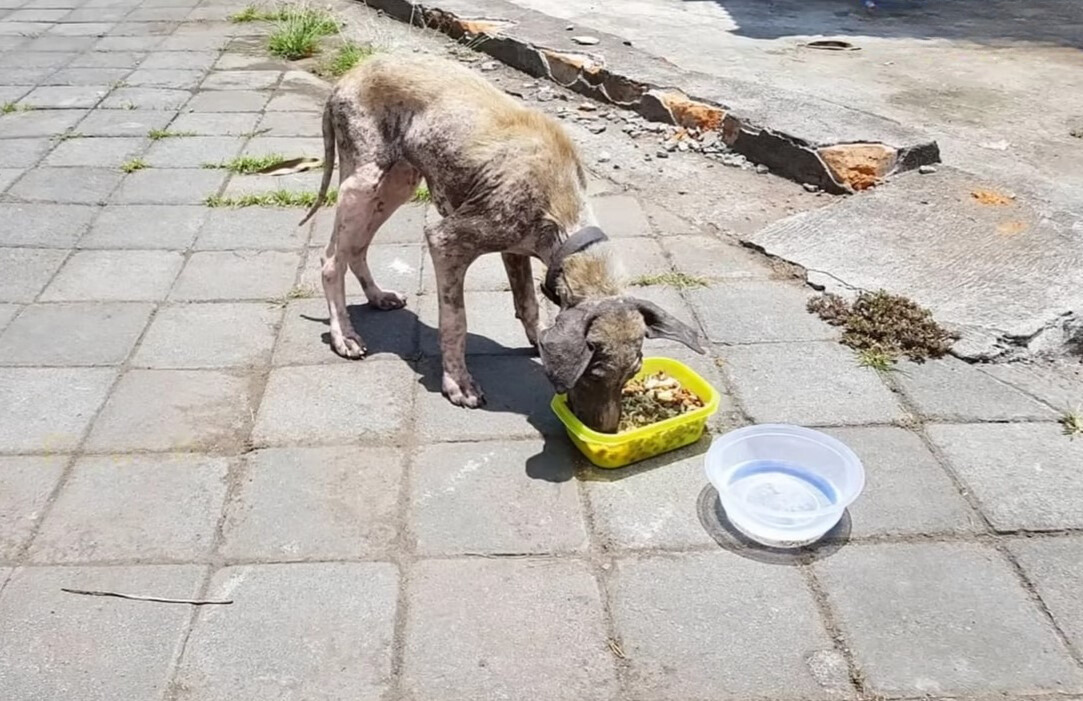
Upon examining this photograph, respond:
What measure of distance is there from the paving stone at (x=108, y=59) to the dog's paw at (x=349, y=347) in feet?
19.0

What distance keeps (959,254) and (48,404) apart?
4.50 meters

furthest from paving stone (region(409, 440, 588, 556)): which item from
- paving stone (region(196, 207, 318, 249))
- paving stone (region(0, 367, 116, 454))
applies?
paving stone (region(196, 207, 318, 249))

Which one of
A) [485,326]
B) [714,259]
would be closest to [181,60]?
[485,326]

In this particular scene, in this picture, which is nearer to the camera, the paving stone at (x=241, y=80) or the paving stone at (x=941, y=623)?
the paving stone at (x=941, y=623)

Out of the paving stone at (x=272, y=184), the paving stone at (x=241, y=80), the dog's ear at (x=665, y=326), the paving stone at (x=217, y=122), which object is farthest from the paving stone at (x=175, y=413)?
the paving stone at (x=241, y=80)

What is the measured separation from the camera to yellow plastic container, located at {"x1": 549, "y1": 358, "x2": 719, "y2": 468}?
12.6 ft

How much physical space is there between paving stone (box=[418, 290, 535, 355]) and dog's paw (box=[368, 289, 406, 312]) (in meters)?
0.12

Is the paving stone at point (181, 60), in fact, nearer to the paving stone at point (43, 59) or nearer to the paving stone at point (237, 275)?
the paving stone at point (43, 59)

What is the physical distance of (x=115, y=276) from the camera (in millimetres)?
5441

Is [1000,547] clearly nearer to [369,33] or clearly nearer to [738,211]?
[738,211]

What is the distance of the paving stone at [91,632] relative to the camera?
297 cm

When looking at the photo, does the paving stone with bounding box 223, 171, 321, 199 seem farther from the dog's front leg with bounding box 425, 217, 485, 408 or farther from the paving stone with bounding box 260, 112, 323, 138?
the dog's front leg with bounding box 425, 217, 485, 408

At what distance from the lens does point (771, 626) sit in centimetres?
320

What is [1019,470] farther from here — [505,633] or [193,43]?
[193,43]
